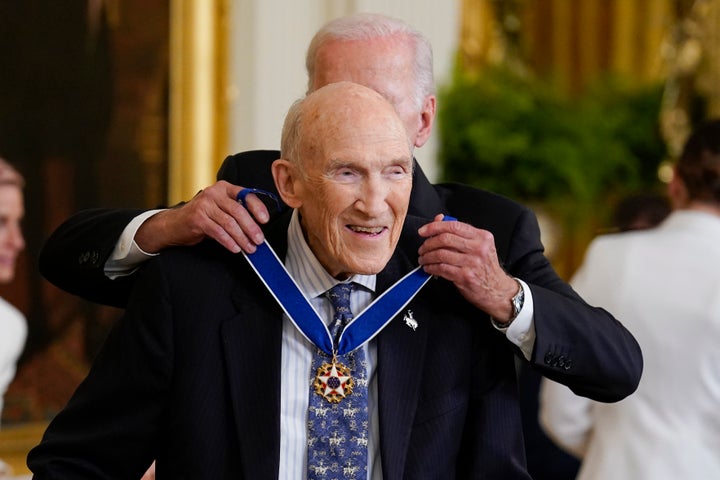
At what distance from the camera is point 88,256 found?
3.11 metres

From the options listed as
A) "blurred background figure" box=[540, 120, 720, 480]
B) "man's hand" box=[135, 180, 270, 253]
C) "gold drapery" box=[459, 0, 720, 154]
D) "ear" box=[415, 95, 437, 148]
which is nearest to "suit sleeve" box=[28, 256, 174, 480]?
"man's hand" box=[135, 180, 270, 253]

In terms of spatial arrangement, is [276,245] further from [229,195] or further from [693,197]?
[693,197]

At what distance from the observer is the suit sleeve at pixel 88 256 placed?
3.10m

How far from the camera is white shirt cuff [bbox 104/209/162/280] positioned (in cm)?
301

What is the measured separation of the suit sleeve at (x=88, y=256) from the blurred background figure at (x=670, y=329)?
1.89 meters

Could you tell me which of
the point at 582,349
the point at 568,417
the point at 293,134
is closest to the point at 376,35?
the point at 293,134

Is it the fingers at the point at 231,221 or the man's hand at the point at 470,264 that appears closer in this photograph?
the man's hand at the point at 470,264

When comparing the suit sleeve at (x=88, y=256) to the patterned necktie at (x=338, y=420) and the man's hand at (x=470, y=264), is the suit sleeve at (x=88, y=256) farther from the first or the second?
the man's hand at (x=470, y=264)

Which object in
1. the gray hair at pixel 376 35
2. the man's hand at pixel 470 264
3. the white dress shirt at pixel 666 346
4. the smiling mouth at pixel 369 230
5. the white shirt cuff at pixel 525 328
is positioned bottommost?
the white dress shirt at pixel 666 346

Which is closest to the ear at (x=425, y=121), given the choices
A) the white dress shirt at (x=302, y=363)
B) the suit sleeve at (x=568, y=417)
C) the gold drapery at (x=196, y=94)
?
the white dress shirt at (x=302, y=363)

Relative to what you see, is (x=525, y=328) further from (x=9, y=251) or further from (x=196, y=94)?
(x=196, y=94)

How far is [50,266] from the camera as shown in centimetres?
323

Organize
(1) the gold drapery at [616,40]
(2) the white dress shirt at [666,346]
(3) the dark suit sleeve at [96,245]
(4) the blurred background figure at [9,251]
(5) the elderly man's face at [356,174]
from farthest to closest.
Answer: (1) the gold drapery at [616,40], (4) the blurred background figure at [9,251], (2) the white dress shirt at [666,346], (3) the dark suit sleeve at [96,245], (5) the elderly man's face at [356,174]

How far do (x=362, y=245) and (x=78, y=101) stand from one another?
2930 millimetres
